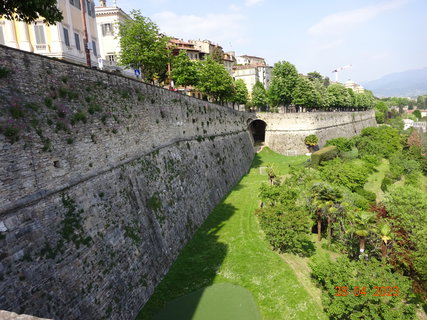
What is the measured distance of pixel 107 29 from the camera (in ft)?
113

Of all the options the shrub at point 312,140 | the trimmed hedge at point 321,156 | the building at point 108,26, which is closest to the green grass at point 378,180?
the trimmed hedge at point 321,156

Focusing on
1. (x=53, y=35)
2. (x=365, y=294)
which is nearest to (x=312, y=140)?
(x=365, y=294)

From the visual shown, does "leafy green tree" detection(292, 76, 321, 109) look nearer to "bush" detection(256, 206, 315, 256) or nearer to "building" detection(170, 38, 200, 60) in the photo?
"building" detection(170, 38, 200, 60)

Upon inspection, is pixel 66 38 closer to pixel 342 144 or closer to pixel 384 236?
pixel 384 236

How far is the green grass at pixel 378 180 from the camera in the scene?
35325 millimetres

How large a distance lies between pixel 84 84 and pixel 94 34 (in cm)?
1559

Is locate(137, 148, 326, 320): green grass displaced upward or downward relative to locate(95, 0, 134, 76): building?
downward

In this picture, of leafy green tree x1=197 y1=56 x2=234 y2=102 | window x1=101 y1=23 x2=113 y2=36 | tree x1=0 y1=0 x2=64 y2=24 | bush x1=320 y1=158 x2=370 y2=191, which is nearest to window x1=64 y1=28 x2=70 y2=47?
tree x1=0 y1=0 x2=64 y2=24

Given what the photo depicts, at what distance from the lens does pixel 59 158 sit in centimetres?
1092

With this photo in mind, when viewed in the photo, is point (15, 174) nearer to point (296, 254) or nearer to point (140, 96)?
point (140, 96)

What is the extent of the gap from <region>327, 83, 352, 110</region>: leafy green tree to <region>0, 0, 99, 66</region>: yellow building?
62.9m

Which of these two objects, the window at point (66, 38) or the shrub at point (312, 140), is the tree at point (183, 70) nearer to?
the window at point (66, 38)

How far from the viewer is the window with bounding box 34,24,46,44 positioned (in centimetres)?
1969

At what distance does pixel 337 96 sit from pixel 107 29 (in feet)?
203
